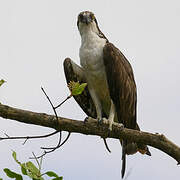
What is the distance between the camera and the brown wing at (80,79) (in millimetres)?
6617

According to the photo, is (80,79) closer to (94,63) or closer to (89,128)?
(94,63)

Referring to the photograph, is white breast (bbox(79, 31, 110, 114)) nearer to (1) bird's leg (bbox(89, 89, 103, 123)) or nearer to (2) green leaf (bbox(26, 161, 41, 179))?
(1) bird's leg (bbox(89, 89, 103, 123))

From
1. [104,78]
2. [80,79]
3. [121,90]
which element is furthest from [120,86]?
[80,79]

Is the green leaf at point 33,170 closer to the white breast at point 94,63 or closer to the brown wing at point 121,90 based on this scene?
the brown wing at point 121,90

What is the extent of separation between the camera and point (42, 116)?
4.39m

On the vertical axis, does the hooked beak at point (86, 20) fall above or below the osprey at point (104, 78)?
above

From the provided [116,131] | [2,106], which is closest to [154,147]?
[116,131]

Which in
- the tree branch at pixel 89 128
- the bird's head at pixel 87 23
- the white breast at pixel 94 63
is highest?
the bird's head at pixel 87 23

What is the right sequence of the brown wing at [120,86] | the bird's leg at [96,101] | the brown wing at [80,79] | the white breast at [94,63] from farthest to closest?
1. the brown wing at [80,79]
2. the bird's leg at [96,101]
3. the white breast at [94,63]
4. the brown wing at [120,86]

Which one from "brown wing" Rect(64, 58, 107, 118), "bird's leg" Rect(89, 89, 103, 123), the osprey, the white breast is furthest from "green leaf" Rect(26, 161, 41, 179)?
"brown wing" Rect(64, 58, 107, 118)

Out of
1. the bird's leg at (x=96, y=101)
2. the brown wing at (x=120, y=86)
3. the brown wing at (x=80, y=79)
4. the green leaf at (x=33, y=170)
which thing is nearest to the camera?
the green leaf at (x=33, y=170)

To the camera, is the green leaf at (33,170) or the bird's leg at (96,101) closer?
the green leaf at (33,170)

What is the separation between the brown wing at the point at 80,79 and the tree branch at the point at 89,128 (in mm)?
1453

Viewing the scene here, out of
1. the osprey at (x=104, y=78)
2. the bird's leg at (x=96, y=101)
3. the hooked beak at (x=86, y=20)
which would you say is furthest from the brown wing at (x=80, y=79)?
the hooked beak at (x=86, y=20)
